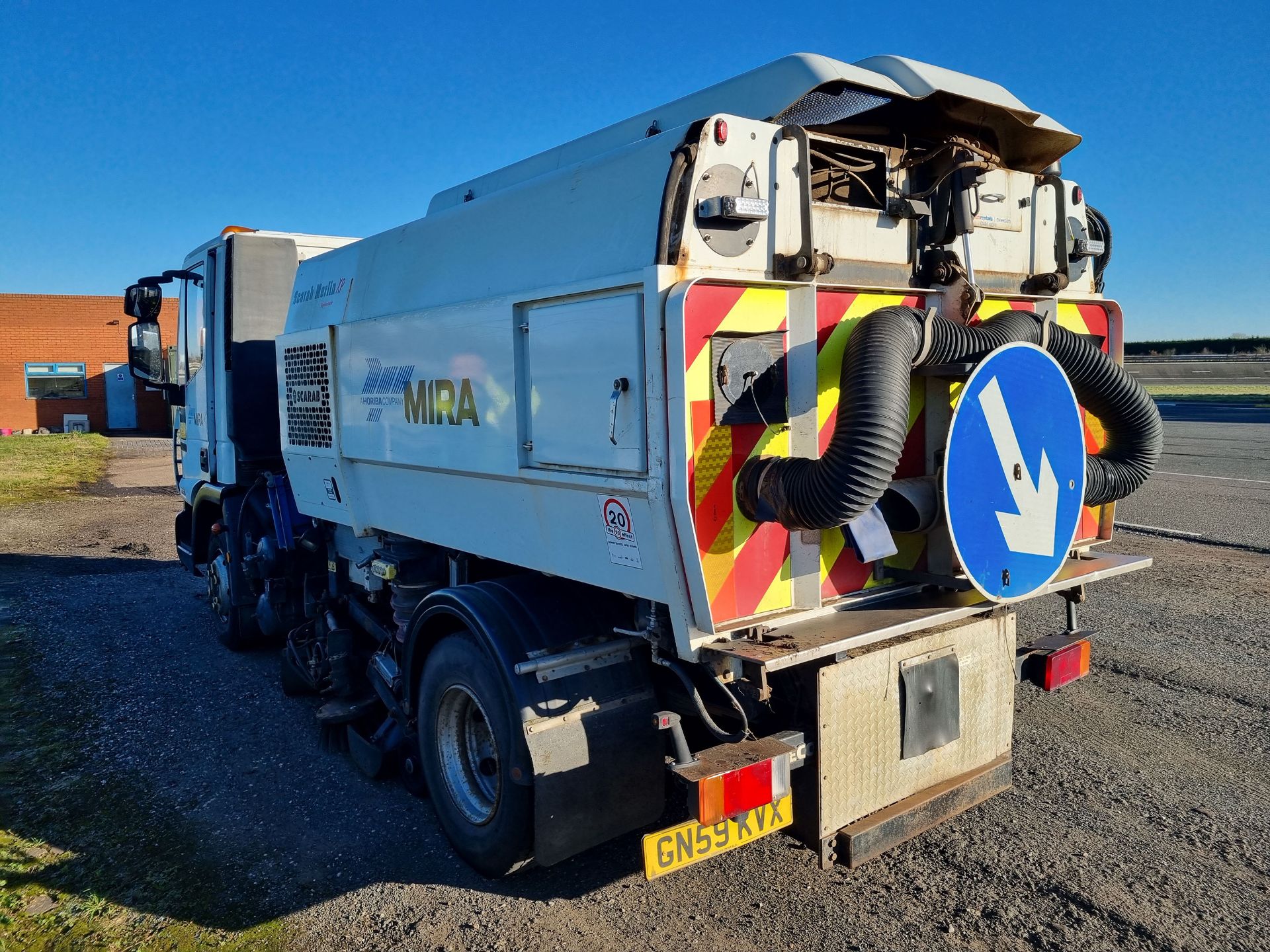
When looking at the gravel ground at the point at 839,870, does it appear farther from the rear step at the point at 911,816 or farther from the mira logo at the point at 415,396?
the mira logo at the point at 415,396

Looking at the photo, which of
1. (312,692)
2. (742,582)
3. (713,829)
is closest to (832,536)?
(742,582)

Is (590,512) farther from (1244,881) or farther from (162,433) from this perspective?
(162,433)

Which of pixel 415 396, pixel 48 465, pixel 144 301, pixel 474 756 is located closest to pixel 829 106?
pixel 415 396

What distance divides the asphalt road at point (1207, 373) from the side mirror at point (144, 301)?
118ft

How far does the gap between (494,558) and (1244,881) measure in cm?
320

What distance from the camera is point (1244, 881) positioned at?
3389 mm

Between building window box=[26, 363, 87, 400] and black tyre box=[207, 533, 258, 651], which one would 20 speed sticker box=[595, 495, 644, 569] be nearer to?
black tyre box=[207, 533, 258, 651]

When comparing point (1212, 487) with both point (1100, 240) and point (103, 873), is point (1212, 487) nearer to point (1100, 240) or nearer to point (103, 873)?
point (1100, 240)

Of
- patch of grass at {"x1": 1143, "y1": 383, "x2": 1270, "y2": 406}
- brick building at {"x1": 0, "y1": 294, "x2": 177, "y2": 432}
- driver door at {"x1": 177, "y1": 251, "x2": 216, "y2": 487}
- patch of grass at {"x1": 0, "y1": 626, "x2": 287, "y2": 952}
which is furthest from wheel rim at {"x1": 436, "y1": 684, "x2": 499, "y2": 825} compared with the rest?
brick building at {"x1": 0, "y1": 294, "x2": 177, "y2": 432}

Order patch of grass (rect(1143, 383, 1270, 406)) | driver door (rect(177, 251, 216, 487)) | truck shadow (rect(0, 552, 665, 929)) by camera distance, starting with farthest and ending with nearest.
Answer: patch of grass (rect(1143, 383, 1270, 406)) → driver door (rect(177, 251, 216, 487)) → truck shadow (rect(0, 552, 665, 929))

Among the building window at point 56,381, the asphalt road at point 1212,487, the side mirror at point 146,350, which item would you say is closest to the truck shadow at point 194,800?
the side mirror at point 146,350

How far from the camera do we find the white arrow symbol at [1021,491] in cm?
310

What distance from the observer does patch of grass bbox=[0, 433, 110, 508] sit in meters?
17.0

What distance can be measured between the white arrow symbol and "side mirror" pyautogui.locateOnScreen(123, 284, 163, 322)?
6.28 m
